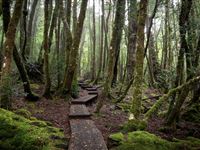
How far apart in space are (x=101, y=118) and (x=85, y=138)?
3.15 m

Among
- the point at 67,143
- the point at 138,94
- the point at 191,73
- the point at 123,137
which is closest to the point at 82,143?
the point at 67,143

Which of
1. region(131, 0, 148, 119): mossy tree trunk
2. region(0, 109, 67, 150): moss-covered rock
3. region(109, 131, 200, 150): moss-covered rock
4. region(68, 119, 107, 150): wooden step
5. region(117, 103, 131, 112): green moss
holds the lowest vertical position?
region(117, 103, 131, 112): green moss

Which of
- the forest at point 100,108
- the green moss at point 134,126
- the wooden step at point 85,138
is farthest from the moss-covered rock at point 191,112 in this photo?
the wooden step at point 85,138

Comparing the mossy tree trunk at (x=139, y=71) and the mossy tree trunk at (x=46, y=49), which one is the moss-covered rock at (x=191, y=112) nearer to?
the mossy tree trunk at (x=139, y=71)

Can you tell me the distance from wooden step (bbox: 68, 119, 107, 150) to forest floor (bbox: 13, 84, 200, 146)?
28 cm

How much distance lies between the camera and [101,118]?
9.37 m

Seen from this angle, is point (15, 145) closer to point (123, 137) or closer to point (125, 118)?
point (123, 137)

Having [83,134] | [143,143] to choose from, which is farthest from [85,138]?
[143,143]

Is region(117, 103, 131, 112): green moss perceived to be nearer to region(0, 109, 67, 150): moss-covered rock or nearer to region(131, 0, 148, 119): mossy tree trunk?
region(131, 0, 148, 119): mossy tree trunk

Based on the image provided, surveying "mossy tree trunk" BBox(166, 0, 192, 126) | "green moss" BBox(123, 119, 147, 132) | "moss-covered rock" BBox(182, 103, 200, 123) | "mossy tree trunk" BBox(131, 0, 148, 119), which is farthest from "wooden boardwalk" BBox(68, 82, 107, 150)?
"moss-covered rock" BBox(182, 103, 200, 123)

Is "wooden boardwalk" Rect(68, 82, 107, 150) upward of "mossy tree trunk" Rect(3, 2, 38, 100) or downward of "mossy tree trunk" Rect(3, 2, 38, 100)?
downward

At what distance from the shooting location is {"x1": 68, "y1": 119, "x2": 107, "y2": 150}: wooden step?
5.66 metres

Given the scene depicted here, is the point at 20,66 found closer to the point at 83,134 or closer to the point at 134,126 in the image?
the point at 83,134

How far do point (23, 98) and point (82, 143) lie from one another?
5.37 metres
